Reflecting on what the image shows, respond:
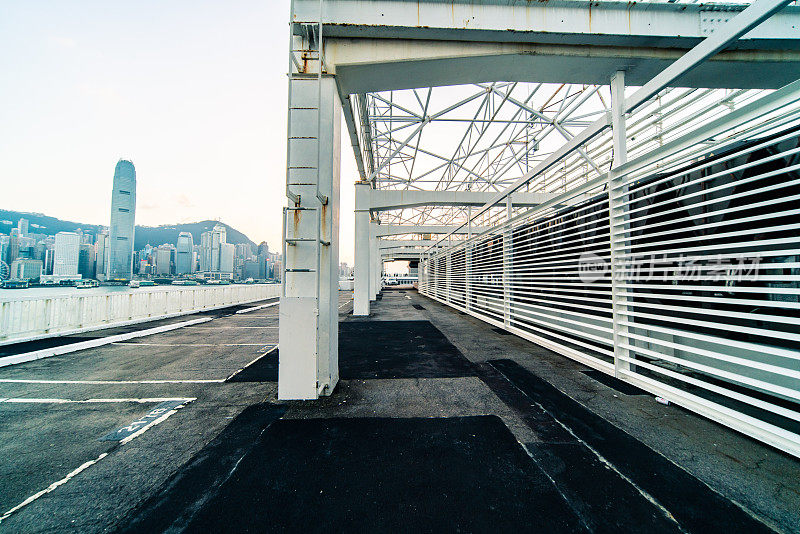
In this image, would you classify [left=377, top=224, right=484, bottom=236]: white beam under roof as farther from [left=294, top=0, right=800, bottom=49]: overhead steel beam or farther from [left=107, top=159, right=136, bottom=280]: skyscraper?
[left=107, top=159, right=136, bottom=280]: skyscraper

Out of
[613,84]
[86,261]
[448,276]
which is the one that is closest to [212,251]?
[86,261]

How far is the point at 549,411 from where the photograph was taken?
3.65 metres

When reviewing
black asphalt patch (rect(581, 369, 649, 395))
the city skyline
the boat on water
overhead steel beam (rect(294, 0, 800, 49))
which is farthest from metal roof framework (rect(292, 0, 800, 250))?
the boat on water

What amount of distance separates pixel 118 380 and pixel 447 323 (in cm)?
917

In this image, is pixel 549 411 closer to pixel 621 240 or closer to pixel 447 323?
pixel 621 240

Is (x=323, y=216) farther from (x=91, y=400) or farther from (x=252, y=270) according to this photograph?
(x=252, y=270)

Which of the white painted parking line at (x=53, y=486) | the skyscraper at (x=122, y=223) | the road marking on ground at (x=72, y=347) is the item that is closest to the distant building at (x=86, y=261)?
the skyscraper at (x=122, y=223)

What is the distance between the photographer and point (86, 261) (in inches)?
3420

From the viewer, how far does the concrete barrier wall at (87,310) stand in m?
7.18

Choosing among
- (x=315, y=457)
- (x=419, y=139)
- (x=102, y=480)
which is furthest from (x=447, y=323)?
(x=102, y=480)

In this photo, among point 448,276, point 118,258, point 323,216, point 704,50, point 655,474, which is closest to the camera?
point 655,474

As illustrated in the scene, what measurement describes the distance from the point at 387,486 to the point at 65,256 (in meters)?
126

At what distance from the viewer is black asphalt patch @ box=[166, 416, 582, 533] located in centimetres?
203

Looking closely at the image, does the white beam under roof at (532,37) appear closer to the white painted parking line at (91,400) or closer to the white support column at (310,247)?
the white support column at (310,247)
